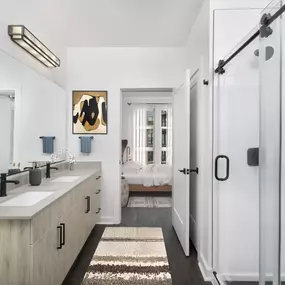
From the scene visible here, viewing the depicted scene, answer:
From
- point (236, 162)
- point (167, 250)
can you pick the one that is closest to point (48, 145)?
point (167, 250)

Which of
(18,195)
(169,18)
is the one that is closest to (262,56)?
(169,18)

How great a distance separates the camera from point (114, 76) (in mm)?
3939

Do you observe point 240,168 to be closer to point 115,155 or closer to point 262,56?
point 262,56

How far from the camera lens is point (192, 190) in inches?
131

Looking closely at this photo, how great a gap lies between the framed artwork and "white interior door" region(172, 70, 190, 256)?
1.10m

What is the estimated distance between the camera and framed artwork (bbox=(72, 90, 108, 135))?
3.94 metres

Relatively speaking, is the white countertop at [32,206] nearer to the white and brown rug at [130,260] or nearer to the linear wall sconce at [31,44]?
the white and brown rug at [130,260]

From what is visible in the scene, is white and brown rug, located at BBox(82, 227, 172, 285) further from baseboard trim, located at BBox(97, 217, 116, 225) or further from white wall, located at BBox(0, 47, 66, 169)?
white wall, located at BBox(0, 47, 66, 169)

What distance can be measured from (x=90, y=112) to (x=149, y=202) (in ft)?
7.50

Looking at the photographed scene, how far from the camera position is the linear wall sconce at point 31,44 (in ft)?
7.81

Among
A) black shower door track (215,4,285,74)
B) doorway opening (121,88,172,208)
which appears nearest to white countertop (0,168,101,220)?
black shower door track (215,4,285,74)

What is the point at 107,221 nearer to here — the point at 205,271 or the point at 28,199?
the point at 205,271

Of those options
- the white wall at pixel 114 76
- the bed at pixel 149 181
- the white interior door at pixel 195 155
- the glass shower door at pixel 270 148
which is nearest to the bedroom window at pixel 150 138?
the bed at pixel 149 181

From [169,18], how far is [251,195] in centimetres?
213
